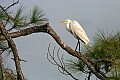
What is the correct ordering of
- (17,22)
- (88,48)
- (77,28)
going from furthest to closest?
(77,28), (88,48), (17,22)

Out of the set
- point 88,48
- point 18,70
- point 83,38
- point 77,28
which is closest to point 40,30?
point 18,70

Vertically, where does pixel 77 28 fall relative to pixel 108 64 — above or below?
above

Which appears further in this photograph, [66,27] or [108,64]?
[66,27]

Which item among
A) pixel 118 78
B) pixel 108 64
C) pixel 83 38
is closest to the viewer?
pixel 118 78

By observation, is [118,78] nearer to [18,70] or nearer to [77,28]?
[18,70]

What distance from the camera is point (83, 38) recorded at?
6.81 feet

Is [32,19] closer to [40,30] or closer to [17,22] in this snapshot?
[17,22]

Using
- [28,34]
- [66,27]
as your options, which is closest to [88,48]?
[28,34]

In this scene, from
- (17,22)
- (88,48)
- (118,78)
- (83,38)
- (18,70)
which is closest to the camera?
(18,70)

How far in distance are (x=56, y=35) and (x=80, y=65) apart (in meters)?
0.67

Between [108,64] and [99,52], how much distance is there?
0.30 meters

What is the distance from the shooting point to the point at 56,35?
0.86 metres

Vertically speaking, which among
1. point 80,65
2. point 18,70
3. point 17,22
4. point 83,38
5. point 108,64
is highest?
point 83,38

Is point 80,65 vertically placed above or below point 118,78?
above
